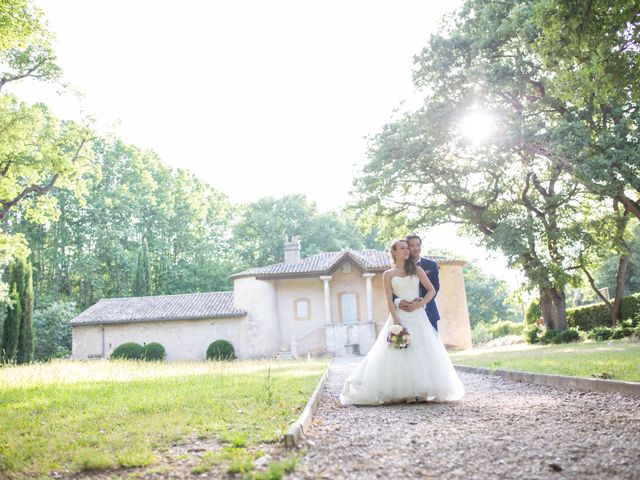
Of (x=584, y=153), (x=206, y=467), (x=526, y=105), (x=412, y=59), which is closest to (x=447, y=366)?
(x=206, y=467)

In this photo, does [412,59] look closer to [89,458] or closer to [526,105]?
[526,105]

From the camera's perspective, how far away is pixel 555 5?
7801 millimetres

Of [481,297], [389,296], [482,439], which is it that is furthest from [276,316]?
[481,297]

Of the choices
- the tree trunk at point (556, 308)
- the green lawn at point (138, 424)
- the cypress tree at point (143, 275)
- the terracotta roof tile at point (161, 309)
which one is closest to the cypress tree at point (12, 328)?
the terracotta roof tile at point (161, 309)

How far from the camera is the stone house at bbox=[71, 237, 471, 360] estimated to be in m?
30.7

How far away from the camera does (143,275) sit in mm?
41281

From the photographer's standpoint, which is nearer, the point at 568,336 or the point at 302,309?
the point at 568,336

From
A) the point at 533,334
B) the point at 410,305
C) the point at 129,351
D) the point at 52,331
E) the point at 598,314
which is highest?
the point at 52,331

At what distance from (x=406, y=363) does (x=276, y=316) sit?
995 inches

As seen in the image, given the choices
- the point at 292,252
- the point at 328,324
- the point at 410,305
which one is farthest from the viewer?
the point at 292,252

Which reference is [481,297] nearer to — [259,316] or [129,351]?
[259,316]

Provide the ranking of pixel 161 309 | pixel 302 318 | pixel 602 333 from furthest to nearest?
pixel 161 309 → pixel 302 318 → pixel 602 333

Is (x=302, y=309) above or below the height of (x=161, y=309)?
below

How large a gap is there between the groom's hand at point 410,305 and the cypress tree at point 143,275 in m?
36.3
